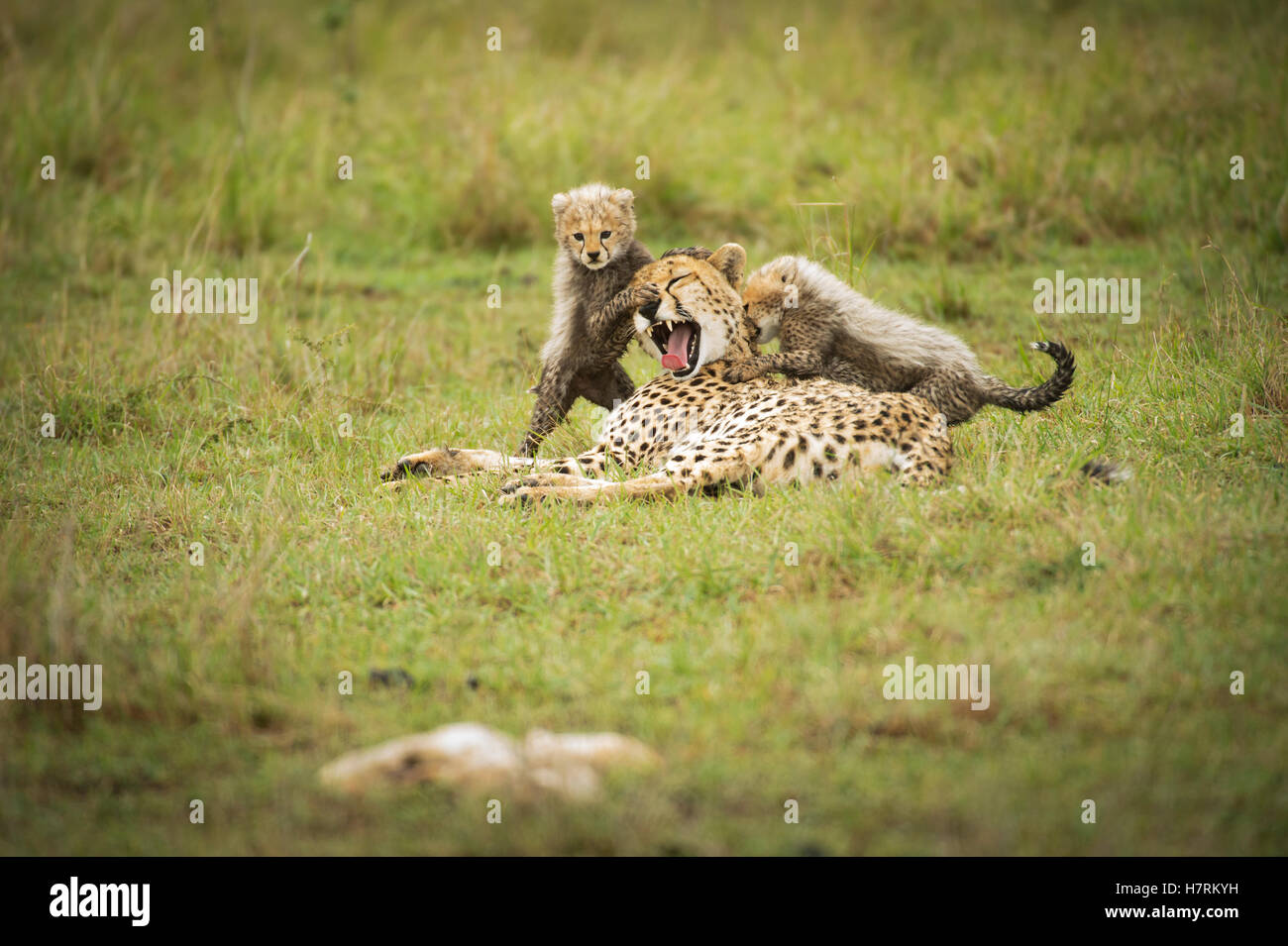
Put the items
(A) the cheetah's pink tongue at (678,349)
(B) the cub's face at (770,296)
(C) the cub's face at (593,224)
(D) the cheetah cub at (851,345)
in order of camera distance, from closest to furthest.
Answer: (D) the cheetah cub at (851,345) < (A) the cheetah's pink tongue at (678,349) < (B) the cub's face at (770,296) < (C) the cub's face at (593,224)

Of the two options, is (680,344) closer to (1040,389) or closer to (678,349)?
(678,349)

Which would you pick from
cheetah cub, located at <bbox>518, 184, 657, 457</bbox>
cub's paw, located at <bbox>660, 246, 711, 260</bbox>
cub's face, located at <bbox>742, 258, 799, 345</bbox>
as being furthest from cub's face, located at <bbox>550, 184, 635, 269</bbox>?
cub's face, located at <bbox>742, 258, 799, 345</bbox>

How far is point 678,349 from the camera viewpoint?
5.07m

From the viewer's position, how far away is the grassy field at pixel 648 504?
109 inches

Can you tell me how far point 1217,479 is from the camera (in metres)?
4.22

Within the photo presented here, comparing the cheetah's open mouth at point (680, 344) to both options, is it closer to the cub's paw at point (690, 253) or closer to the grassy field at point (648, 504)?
the cub's paw at point (690, 253)

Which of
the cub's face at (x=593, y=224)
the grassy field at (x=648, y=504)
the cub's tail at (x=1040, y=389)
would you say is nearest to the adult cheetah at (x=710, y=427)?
the grassy field at (x=648, y=504)

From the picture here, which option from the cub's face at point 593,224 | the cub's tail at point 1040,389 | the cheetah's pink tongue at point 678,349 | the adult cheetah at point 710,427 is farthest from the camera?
the cub's face at point 593,224

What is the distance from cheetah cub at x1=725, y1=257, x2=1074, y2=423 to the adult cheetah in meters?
0.09

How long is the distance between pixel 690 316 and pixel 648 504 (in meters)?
0.96

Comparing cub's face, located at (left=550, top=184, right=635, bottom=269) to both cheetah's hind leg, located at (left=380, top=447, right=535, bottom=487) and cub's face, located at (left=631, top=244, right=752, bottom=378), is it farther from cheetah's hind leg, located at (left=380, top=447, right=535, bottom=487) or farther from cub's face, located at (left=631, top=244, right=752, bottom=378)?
cheetah's hind leg, located at (left=380, top=447, right=535, bottom=487)

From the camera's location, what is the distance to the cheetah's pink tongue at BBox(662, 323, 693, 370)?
198 inches

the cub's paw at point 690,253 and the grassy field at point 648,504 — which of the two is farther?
the cub's paw at point 690,253
